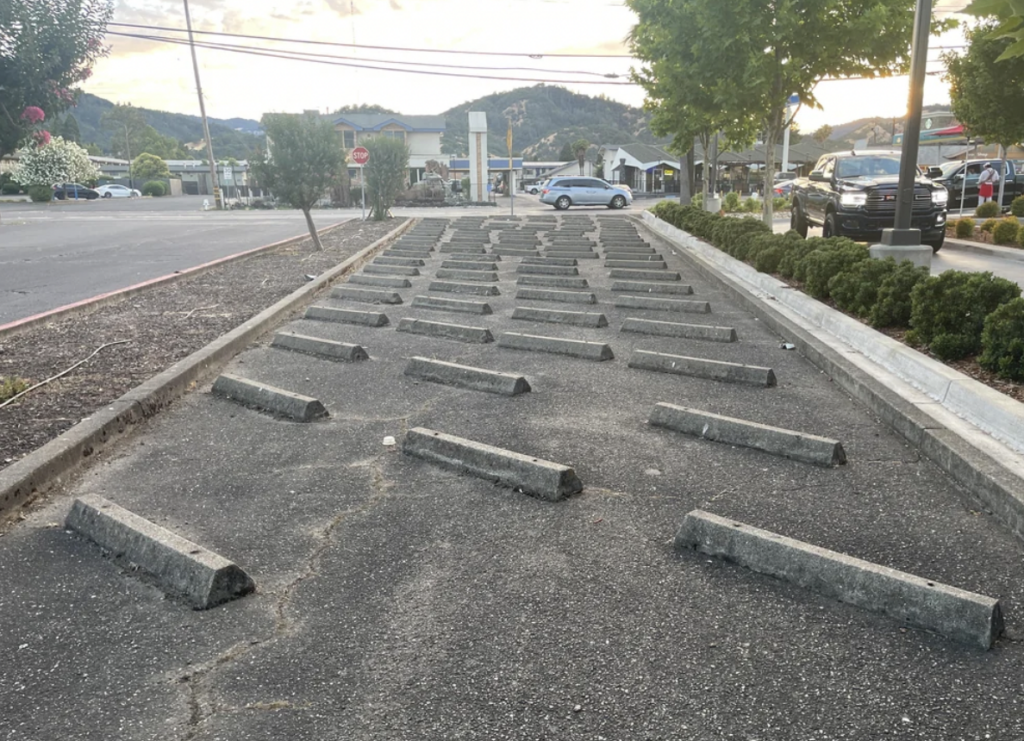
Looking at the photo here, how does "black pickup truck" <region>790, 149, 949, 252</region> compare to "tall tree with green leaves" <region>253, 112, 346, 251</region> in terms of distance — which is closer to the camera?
"black pickup truck" <region>790, 149, 949, 252</region>

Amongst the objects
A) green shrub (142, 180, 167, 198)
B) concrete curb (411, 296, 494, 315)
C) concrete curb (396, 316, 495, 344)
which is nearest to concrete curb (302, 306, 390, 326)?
concrete curb (396, 316, 495, 344)

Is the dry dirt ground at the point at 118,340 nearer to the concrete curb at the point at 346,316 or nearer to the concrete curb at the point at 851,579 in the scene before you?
the concrete curb at the point at 346,316

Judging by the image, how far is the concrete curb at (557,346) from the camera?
7680mm

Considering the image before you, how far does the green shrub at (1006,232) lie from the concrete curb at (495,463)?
14.9 meters

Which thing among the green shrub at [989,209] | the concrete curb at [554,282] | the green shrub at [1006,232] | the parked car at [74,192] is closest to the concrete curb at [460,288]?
the concrete curb at [554,282]

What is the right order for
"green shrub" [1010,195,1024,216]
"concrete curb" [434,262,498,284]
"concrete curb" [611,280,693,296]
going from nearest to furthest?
"concrete curb" [611,280,693,296] < "concrete curb" [434,262,498,284] < "green shrub" [1010,195,1024,216]

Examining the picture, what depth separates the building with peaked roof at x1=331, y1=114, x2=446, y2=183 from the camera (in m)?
68.9

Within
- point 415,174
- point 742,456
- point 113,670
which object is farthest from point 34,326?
point 415,174

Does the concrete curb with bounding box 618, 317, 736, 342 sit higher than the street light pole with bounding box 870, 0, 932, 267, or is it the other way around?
the street light pole with bounding box 870, 0, 932, 267

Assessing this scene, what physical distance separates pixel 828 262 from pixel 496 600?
719cm

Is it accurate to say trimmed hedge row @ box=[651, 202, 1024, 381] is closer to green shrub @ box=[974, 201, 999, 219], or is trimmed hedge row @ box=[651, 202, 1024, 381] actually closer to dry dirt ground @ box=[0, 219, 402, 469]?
dry dirt ground @ box=[0, 219, 402, 469]

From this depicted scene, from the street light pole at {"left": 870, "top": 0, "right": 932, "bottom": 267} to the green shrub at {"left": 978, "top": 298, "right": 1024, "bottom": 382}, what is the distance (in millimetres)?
4232

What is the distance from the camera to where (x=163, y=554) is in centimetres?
359

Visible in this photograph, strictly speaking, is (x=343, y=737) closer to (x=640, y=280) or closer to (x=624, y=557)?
(x=624, y=557)
